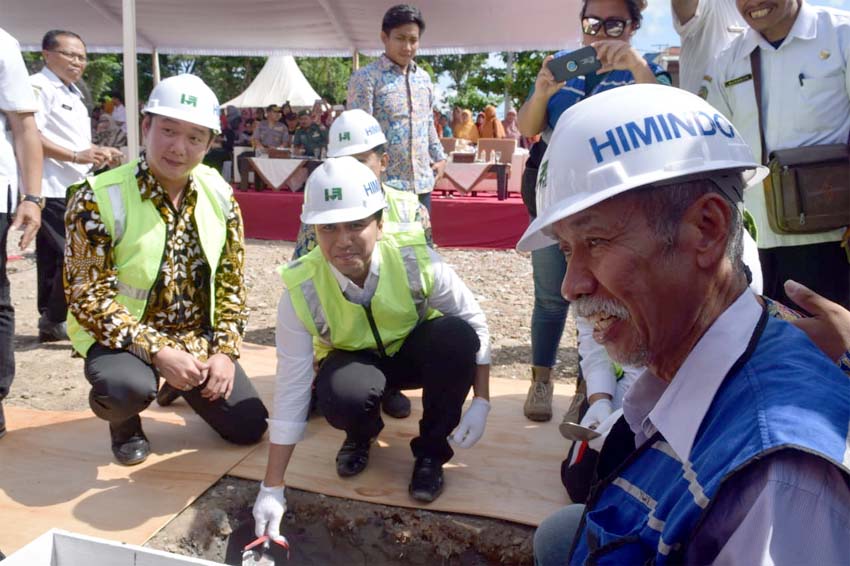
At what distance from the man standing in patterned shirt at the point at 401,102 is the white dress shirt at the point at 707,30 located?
1.75 meters

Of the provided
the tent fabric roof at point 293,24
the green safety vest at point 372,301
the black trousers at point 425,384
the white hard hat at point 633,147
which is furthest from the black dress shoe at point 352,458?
the tent fabric roof at point 293,24

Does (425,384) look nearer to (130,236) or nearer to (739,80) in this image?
(130,236)

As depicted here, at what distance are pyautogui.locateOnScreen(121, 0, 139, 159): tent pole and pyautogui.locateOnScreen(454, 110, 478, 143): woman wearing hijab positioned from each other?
8049 mm

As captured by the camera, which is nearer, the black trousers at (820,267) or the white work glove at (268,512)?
the white work glove at (268,512)

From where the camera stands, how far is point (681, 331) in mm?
1069

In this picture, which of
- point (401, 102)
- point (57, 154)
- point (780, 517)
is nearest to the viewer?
point (780, 517)

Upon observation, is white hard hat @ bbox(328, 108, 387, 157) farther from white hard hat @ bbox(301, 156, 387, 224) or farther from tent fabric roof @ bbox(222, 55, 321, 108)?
tent fabric roof @ bbox(222, 55, 321, 108)

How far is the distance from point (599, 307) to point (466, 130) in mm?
11624

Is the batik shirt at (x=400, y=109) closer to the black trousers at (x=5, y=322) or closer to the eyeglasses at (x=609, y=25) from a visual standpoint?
the eyeglasses at (x=609, y=25)

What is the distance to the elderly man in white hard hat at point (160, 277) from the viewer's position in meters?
2.63

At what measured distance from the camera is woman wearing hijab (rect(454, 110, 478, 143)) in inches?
489

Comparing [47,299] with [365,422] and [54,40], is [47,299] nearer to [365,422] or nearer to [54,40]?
[54,40]

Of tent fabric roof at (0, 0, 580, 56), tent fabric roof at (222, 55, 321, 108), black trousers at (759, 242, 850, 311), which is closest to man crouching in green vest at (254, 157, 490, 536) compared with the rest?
black trousers at (759, 242, 850, 311)

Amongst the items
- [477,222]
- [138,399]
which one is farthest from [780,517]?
[477,222]
